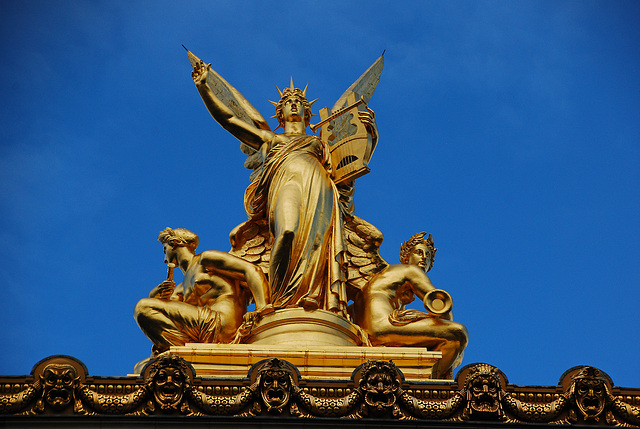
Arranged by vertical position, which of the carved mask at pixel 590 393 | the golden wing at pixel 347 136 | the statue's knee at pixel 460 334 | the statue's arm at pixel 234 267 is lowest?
the carved mask at pixel 590 393

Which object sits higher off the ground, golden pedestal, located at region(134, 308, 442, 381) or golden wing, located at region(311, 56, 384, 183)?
A: golden wing, located at region(311, 56, 384, 183)

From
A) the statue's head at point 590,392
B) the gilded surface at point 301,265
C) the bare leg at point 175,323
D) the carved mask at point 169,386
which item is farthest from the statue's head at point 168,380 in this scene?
the statue's head at point 590,392

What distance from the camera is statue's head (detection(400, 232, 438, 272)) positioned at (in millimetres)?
25359

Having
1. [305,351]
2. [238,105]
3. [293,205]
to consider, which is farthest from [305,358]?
[238,105]

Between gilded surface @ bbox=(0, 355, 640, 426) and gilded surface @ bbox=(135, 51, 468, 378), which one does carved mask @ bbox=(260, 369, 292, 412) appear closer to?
gilded surface @ bbox=(0, 355, 640, 426)

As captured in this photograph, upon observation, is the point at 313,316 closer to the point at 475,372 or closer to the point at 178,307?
the point at 178,307

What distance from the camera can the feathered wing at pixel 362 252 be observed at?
24.9 meters

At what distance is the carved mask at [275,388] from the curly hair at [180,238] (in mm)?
7440

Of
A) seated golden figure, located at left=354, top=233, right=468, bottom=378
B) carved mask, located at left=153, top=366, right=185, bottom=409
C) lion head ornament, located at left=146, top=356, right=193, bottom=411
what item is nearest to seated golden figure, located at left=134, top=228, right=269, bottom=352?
seated golden figure, located at left=354, top=233, right=468, bottom=378

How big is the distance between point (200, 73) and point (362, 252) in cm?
548

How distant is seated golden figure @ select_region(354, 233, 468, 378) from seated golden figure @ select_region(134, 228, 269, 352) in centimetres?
208

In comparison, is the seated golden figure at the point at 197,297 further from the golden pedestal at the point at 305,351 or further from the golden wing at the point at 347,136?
the golden wing at the point at 347,136

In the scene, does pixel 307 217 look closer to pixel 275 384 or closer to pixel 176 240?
pixel 176 240

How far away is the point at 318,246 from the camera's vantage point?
23859 mm
